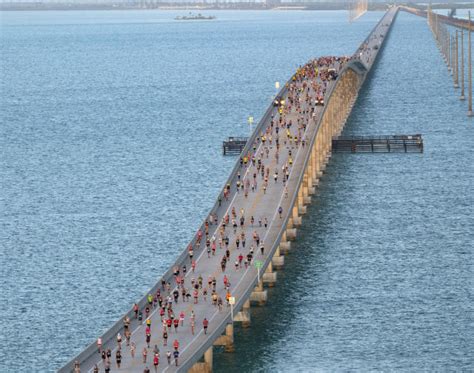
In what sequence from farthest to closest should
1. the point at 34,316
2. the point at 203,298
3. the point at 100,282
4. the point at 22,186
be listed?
the point at 22,186 < the point at 100,282 < the point at 34,316 < the point at 203,298

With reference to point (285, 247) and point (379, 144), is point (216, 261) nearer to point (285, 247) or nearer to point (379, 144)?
point (285, 247)

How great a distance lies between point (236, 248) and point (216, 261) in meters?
3.82

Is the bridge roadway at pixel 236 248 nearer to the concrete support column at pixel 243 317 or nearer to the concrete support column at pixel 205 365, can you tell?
the concrete support column at pixel 205 365

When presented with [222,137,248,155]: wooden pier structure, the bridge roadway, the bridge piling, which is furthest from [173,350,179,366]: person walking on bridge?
[222,137,248,155]: wooden pier structure

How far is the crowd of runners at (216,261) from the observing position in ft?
293

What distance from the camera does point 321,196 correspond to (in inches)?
5915

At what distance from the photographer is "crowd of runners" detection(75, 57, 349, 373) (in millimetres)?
89188

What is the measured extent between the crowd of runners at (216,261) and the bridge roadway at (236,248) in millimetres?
63

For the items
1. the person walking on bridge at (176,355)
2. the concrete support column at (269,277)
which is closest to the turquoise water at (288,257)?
the concrete support column at (269,277)

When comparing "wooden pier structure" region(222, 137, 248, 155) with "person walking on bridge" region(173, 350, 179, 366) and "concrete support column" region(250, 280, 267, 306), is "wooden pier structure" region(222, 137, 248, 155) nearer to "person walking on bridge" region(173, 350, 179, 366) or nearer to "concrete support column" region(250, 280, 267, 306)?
"concrete support column" region(250, 280, 267, 306)

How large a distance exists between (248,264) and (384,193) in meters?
46.0

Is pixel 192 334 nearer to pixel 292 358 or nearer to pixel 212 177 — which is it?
pixel 292 358

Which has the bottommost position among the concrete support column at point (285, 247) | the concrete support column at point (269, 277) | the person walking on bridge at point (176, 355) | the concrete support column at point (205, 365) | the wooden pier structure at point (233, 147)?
the wooden pier structure at point (233, 147)

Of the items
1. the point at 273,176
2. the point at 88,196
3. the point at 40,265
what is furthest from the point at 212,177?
the point at 40,265
